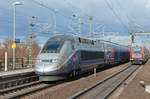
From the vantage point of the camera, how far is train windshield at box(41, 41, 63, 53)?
12.6m

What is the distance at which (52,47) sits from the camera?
12.9m

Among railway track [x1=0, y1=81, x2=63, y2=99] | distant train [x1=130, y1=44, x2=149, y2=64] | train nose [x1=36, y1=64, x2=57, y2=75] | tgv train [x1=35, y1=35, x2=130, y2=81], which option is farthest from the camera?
distant train [x1=130, y1=44, x2=149, y2=64]

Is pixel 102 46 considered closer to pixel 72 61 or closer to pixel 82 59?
pixel 82 59

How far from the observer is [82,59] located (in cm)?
1517

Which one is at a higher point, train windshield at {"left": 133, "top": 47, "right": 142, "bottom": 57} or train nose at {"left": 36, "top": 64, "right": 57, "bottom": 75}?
train windshield at {"left": 133, "top": 47, "right": 142, "bottom": 57}

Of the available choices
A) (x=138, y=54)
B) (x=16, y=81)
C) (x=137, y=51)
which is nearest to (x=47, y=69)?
(x=16, y=81)

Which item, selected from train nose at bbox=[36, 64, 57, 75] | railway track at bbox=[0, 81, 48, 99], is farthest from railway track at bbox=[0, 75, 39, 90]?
train nose at bbox=[36, 64, 57, 75]

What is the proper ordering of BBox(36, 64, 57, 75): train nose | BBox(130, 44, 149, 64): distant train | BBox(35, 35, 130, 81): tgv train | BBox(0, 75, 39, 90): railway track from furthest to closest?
BBox(130, 44, 149, 64): distant train, BBox(35, 35, 130, 81): tgv train, BBox(36, 64, 57, 75): train nose, BBox(0, 75, 39, 90): railway track

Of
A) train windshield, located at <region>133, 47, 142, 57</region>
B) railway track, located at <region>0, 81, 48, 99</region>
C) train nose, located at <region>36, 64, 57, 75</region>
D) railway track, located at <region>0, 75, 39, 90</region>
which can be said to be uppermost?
train windshield, located at <region>133, 47, 142, 57</region>

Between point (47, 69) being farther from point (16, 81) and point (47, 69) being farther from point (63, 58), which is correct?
point (16, 81)

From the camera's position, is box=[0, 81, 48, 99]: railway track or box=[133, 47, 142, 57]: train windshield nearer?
box=[0, 81, 48, 99]: railway track

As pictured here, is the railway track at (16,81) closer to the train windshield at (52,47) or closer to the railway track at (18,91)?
the railway track at (18,91)

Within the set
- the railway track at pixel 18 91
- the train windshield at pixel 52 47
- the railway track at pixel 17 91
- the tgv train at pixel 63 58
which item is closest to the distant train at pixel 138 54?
the tgv train at pixel 63 58

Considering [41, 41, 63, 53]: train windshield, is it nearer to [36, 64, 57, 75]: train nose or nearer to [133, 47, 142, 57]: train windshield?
[36, 64, 57, 75]: train nose
